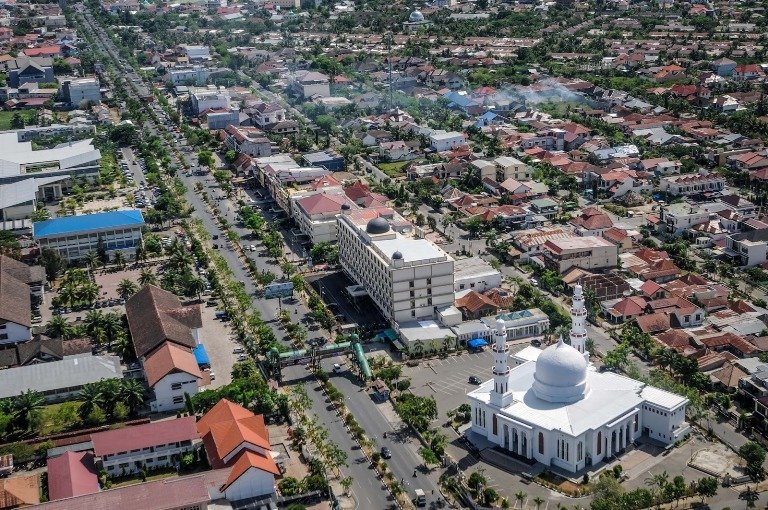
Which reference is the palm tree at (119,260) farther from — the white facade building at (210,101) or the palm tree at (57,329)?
the white facade building at (210,101)

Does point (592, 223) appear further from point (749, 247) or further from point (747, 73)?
point (747, 73)

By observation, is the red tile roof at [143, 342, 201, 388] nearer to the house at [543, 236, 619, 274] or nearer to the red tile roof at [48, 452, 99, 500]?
the red tile roof at [48, 452, 99, 500]

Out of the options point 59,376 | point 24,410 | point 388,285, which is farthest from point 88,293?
point 388,285

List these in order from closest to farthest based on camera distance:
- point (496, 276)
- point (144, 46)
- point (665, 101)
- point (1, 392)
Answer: point (1, 392), point (496, 276), point (665, 101), point (144, 46)

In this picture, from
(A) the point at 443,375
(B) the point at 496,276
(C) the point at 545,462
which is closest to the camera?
(C) the point at 545,462

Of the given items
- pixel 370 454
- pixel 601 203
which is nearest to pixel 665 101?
pixel 601 203

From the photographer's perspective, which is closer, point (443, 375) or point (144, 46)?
point (443, 375)

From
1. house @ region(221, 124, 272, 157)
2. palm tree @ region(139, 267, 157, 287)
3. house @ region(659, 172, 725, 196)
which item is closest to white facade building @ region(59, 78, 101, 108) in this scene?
house @ region(221, 124, 272, 157)

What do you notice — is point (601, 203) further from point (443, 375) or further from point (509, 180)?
point (443, 375)
